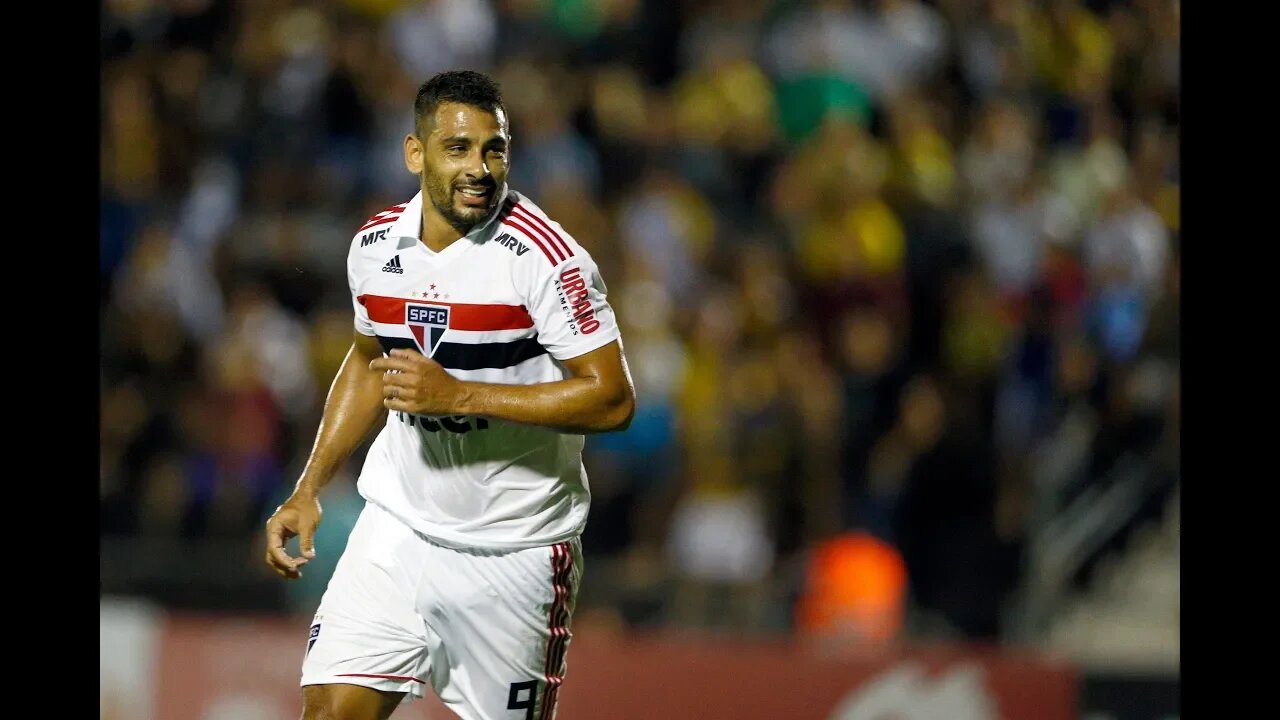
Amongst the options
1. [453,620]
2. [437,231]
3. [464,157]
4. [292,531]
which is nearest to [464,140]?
[464,157]

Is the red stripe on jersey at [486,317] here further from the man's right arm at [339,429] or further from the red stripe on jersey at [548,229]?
the man's right arm at [339,429]

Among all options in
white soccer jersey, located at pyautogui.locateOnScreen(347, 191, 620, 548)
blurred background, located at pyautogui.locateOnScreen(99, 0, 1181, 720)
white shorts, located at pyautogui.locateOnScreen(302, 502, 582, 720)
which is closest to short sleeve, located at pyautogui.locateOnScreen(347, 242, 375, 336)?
white soccer jersey, located at pyautogui.locateOnScreen(347, 191, 620, 548)

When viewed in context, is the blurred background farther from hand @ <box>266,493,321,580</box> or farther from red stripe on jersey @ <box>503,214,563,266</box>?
red stripe on jersey @ <box>503,214,563,266</box>

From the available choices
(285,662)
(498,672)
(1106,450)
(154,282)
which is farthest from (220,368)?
(498,672)

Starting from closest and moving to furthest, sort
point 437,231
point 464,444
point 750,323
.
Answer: point 437,231
point 464,444
point 750,323

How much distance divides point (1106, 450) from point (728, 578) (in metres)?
2.18

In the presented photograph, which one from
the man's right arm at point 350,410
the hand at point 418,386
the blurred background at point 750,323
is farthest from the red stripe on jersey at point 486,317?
the blurred background at point 750,323

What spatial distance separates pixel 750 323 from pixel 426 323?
5709 mm

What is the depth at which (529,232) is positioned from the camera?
4.68 m

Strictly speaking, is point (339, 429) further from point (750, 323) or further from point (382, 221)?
point (750, 323)

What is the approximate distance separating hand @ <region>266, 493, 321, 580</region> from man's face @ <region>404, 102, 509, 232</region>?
0.92 m

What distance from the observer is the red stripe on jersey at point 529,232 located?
4.63 m

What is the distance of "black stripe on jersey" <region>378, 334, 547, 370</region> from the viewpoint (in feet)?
15.4

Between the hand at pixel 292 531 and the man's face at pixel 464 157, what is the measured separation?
92cm
